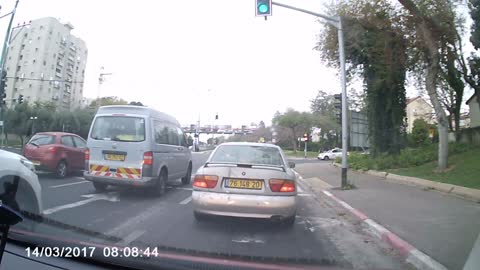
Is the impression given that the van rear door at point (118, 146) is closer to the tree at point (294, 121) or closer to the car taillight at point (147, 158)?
the car taillight at point (147, 158)

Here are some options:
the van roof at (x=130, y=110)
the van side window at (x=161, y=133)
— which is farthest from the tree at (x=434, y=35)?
the van roof at (x=130, y=110)

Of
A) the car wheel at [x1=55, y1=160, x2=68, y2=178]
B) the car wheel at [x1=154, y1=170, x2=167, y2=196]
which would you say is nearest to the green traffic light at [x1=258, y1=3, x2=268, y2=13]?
the car wheel at [x1=154, y1=170, x2=167, y2=196]

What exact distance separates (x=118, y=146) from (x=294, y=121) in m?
49.9

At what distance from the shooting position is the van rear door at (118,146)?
8.22 m

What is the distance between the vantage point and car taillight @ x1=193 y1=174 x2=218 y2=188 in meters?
5.54

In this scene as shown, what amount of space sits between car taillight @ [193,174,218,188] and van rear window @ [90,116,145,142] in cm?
318

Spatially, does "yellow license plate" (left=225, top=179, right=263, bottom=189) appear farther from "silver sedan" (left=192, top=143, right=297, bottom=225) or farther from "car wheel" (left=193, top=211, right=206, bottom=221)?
"car wheel" (left=193, top=211, right=206, bottom=221)

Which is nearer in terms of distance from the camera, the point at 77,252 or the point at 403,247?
the point at 77,252

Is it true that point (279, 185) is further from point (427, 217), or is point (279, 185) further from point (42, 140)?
point (42, 140)

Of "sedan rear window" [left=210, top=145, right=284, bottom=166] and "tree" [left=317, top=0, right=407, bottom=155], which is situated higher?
"tree" [left=317, top=0, right=407, bottom=155]

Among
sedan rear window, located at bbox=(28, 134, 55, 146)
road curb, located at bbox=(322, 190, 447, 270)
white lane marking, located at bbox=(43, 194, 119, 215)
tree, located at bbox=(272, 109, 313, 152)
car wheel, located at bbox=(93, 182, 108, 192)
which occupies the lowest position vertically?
road curb, located at bbox=(322, 190, 447, 270)

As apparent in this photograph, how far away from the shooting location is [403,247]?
4770 millimetres

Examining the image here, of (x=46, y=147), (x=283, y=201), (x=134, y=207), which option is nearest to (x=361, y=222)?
(x=283, y=201)

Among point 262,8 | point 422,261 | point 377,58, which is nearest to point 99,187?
point 262,8
